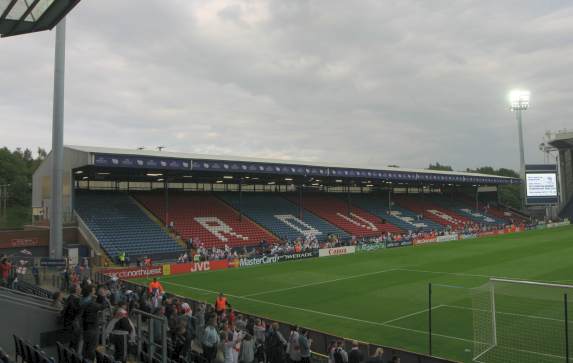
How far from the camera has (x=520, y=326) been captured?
17.2 meters

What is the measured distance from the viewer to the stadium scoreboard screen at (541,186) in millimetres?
68188

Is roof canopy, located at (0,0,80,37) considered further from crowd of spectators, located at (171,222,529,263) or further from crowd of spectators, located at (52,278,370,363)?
crowd of spectators, located at (171,222,529,263)

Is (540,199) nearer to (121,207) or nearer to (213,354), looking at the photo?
(121,207)

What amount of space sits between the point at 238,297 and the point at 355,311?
666cm

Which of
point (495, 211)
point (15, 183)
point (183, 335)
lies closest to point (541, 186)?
point (495, 211)

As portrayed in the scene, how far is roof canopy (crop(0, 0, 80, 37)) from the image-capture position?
9.82 m

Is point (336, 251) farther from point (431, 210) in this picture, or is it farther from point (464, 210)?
point (464, 210)

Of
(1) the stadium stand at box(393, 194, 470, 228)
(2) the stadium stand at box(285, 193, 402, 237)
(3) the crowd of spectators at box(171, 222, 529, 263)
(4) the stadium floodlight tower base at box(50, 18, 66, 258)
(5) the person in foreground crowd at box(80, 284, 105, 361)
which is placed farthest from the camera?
(1) the stadium stand at box(393, 194, 470, 228)

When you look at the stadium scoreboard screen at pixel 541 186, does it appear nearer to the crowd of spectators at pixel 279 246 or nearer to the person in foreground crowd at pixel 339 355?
the crowd of spectators at pixel 279 246

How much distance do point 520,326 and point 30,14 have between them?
17713 millimetres

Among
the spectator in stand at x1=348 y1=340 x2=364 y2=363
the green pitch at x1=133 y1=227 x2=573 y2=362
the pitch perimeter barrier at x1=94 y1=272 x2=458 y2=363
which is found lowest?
the green pitch at x1=133 y1=227 x2=573 y2=362

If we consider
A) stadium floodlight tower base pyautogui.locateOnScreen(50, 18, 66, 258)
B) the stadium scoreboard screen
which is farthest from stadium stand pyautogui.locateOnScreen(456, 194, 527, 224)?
stadium floodlight tower base pyautogui.locateOnScreen(50, 18, 66, 258)

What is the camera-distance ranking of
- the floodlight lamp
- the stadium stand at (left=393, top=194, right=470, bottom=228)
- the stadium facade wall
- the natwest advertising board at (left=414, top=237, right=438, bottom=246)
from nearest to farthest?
the stadium facade wall, the natwest advertising board at (left=414, top=237, right=438, bottom=246), the stadium stand at (left=393, top=194, right=470, bottom=228), the floodlight lamp

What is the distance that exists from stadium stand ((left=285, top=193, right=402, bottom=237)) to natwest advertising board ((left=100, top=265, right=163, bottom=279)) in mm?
24941
